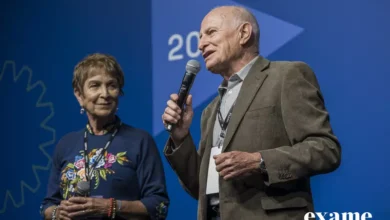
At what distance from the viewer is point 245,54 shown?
2.39m

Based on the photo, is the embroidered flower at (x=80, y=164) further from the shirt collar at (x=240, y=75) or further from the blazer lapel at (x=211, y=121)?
the shirt collar at (x=240, y=75)

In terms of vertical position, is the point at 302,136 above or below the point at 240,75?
below

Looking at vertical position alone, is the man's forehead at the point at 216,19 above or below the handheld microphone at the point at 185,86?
above

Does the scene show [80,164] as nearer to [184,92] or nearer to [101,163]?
[101,163]

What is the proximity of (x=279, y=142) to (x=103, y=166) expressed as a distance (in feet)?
2.55

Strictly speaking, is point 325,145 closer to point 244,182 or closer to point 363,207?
point 244,182

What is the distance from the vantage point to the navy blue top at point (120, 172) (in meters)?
2.60

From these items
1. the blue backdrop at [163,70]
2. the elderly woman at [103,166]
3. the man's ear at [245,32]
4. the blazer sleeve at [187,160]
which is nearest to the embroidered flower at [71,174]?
the elderly woman at [103,166]

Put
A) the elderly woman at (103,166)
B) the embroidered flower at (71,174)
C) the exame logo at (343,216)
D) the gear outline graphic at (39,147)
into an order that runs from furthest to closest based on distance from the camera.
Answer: the gear outline graphic at (39,147) → the exame logo at (343,216) → the embroidered flower at (71,174) → the elderly woman at (103,166)

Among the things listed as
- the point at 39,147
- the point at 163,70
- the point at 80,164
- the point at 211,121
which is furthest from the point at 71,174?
the point at 39,147

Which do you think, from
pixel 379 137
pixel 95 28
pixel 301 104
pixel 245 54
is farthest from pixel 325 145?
pixel 95 28

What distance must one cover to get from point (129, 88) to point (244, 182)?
1.86m

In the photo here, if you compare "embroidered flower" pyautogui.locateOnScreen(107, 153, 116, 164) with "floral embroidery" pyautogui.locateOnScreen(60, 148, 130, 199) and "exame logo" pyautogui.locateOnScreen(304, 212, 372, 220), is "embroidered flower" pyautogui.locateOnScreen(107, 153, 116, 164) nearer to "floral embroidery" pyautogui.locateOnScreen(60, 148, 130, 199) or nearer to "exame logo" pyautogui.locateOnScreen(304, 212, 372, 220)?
"floral embroidery" pyautogui.locateOnScreen(60, 148, 130, 199)

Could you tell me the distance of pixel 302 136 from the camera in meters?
2.12
